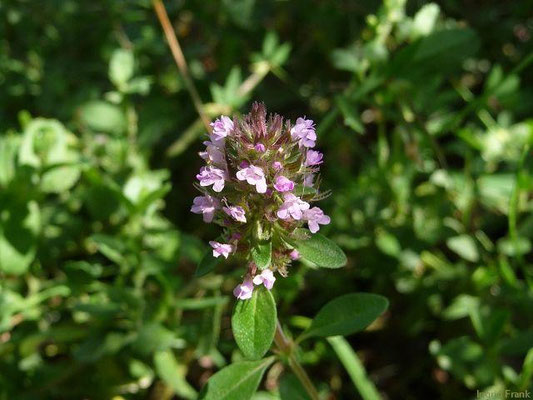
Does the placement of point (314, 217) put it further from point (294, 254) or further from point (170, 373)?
point (170, 373)

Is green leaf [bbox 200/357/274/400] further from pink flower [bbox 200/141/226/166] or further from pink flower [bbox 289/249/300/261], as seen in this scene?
pink flower [bbox 200/141/226/166]

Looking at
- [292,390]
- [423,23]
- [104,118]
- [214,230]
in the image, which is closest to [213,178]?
[292,390]

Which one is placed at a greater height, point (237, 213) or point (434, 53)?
point (434, 53)

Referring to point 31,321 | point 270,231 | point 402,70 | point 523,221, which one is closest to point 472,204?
point 523,221

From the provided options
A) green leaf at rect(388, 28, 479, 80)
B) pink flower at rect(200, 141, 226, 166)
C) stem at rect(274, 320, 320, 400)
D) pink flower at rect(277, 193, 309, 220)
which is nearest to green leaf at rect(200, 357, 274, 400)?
stem at rect(274, 320, 320, 400)

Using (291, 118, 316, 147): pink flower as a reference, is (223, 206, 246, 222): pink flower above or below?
below
